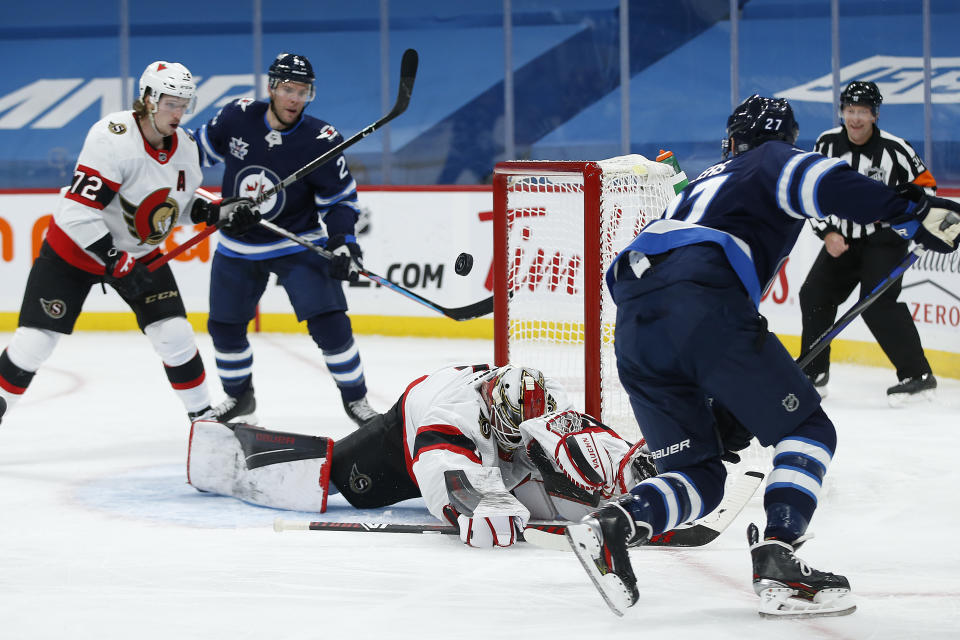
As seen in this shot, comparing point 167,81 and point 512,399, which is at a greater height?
point 167,81

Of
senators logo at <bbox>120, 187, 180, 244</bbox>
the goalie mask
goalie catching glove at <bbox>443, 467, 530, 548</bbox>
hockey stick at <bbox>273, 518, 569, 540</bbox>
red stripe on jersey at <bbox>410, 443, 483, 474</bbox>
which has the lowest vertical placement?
hockey stick at <bbox>273, 518, 569, 540</bbox>

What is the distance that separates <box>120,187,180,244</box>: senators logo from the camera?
3721 millimetres

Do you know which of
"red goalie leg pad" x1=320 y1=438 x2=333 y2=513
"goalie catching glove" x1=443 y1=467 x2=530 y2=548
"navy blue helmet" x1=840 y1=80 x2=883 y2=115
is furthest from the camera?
"navy blue helmet" x1=840 y1=80 x2=883 y2=115

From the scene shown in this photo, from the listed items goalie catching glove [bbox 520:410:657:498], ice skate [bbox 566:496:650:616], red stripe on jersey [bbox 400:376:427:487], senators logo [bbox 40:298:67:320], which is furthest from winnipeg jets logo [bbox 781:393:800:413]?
senators logo [bbox 40:298:67:320]

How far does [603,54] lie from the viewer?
24.8 ft

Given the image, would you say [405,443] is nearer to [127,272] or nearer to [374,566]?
[374,566]

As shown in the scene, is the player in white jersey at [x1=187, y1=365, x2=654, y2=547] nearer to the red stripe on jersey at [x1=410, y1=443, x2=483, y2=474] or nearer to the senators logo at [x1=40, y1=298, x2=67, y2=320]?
the red stripe on jersey at [x1=410, y1=443, x2=483, y2=474]

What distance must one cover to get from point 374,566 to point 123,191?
63.4 inches

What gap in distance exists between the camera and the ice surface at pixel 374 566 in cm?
222

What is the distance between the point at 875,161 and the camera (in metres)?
4.66

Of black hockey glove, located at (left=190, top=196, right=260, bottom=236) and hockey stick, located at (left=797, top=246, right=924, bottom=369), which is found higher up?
black hockey glove, located at (left=190, top=196, right=260, bottom=236)

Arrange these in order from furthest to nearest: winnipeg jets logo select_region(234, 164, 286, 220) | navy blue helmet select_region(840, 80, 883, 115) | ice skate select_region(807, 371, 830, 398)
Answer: ice skate select_region(807, 371, 830, 398)
navy blue helmet select_region(840, 80, 883, 115)
winnipeg jets logo select_region(234, 164, 286, 220)

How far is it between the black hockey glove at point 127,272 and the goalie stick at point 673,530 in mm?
998

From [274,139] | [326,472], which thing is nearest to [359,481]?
[326,472]
